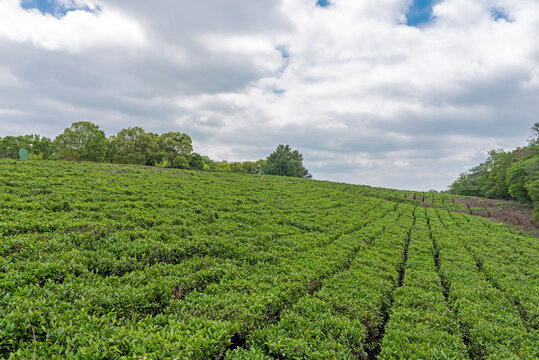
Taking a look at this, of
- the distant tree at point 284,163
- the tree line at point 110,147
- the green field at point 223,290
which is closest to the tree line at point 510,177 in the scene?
the green field at point 223,290

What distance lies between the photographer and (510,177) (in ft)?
157

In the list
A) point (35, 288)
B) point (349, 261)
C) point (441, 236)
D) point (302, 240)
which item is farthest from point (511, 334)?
point (441, 236)

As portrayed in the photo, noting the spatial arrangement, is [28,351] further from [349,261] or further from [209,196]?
[209,196]

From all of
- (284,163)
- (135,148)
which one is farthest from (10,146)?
(284,163)

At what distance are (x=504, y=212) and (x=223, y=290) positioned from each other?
56.9 metres

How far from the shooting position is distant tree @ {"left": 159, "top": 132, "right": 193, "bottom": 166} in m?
67.3

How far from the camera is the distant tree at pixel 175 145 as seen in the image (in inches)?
2650

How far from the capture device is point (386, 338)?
7.03 metres

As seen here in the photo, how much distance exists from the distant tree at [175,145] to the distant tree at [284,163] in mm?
33368

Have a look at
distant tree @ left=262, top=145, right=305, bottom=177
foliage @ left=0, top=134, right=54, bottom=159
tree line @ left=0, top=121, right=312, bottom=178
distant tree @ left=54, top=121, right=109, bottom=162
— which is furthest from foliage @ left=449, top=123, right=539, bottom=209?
foliage @ left=0, top=134, right=54, bottom=159

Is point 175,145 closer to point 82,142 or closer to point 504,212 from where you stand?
point 82,142

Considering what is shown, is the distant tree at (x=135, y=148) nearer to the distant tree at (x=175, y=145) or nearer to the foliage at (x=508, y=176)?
the distant tree at (x=175, y=145)

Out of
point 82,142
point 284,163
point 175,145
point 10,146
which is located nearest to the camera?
point 82,142

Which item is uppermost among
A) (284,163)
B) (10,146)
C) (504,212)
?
(284,163)
